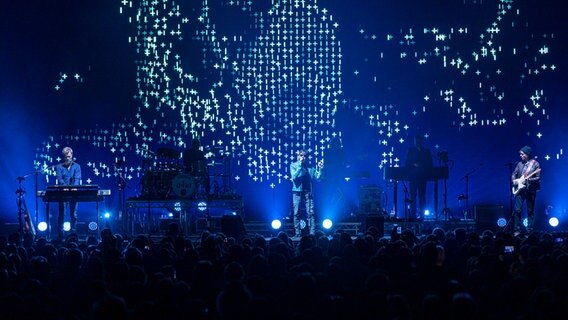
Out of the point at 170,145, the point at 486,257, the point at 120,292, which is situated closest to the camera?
the point at 120,292

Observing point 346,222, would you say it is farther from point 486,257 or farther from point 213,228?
point 486,257

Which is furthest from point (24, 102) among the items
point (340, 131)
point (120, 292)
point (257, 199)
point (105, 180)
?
point (120, 292)

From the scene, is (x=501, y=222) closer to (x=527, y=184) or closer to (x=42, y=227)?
(x=527, y=184)

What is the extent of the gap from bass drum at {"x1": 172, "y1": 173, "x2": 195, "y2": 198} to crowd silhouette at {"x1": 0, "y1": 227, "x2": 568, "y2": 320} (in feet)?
24.7

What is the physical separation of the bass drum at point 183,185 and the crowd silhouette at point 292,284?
754 centimetres

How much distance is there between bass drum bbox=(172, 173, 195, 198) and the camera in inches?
755

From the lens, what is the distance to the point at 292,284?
274 inches

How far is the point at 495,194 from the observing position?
22.6m

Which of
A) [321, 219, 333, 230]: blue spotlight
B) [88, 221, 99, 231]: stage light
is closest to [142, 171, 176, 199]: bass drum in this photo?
[88, 221, 99, 231]: stage light

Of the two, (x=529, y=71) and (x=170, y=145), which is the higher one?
(x=529, y=71)

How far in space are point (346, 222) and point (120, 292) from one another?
498 inches

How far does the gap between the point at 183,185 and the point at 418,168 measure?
5.56m

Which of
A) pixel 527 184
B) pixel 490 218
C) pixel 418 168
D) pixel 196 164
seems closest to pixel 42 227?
Answer: pixel 196 164

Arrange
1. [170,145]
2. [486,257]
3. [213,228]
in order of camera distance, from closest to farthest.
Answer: [486,257] → [213,228] → [170,145]
